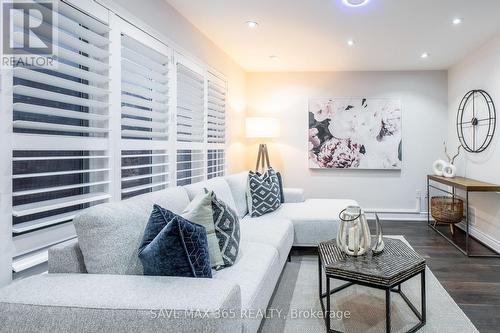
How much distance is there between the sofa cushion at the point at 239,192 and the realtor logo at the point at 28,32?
206 cm

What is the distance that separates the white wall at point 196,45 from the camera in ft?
7.99

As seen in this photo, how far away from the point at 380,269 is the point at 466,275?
1.68 metres

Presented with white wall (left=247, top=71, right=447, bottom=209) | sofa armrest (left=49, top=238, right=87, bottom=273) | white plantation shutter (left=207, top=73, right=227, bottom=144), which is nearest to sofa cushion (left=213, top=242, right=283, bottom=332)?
sofa armrest (left=49, top=238, right=87, bottom=273)

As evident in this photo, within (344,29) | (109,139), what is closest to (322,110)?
(344,29)

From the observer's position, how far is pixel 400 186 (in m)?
5.28

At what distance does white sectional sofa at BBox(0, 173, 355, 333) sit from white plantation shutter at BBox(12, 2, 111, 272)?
225 millimetres

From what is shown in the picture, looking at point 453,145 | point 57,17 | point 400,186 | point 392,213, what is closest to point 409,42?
point 453,145

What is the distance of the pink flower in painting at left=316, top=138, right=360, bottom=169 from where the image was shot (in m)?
5.32

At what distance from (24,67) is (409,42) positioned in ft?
12.8

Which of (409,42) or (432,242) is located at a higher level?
(409,42)

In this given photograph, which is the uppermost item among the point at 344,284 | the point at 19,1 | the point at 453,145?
the point at 19,1

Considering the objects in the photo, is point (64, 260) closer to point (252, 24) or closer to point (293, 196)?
point (252, 24)

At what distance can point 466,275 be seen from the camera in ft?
9.72

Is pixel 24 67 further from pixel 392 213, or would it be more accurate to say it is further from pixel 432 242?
pixel 392 213
